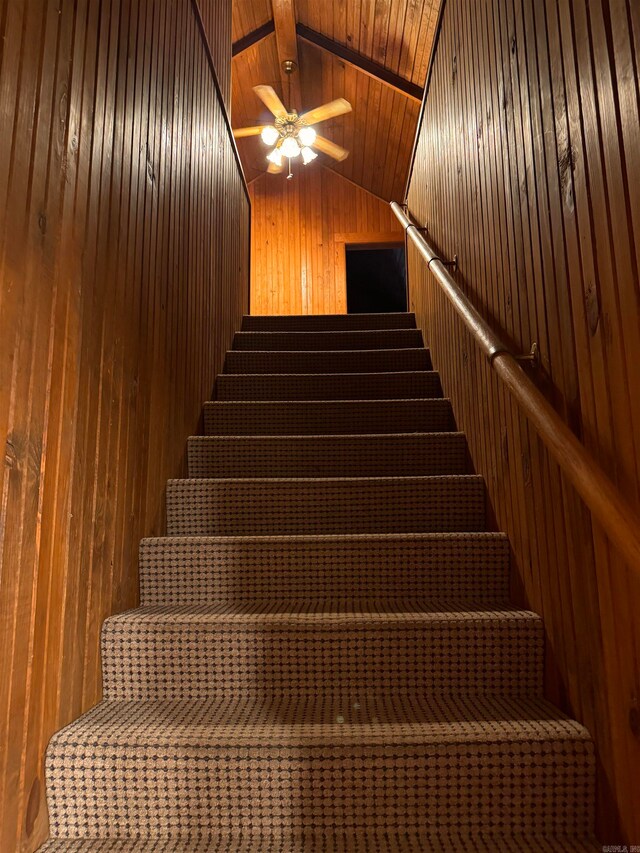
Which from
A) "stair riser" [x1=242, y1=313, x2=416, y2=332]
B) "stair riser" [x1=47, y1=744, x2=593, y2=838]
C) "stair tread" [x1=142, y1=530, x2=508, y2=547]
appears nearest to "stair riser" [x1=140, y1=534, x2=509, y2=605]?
"stair tread" [x1=142, y1=530, x2=508, y2=547]

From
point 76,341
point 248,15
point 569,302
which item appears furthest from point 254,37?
point 569,302

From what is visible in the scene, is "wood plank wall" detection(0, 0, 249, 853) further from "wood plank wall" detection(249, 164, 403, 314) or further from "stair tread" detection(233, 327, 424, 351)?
"wood plank wall" detection(249, 164, 403, 314)

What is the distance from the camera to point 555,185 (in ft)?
4.33

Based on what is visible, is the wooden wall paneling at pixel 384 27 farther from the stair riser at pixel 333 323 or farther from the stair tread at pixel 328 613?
the stair tread at pixel 328 613

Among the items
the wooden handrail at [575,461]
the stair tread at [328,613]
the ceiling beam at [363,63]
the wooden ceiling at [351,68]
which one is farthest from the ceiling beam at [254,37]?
the stair tread at [328,613]

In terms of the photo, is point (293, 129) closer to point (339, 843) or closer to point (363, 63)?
point (363, 63)

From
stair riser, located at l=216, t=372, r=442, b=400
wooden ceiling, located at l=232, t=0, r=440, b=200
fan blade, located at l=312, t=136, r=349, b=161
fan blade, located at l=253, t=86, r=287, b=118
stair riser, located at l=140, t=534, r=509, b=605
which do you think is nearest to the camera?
stair riser, located at l=140, t=534, r=509, b=605

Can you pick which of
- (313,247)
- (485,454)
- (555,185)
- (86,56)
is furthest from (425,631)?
(313,247)

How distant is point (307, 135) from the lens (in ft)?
16.4

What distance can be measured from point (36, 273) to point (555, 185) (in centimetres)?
111

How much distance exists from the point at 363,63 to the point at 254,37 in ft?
3.38

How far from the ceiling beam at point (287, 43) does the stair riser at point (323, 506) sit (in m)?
4.29

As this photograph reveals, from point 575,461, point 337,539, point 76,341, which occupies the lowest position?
point 337,539

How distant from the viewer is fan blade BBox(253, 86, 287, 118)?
450cm
